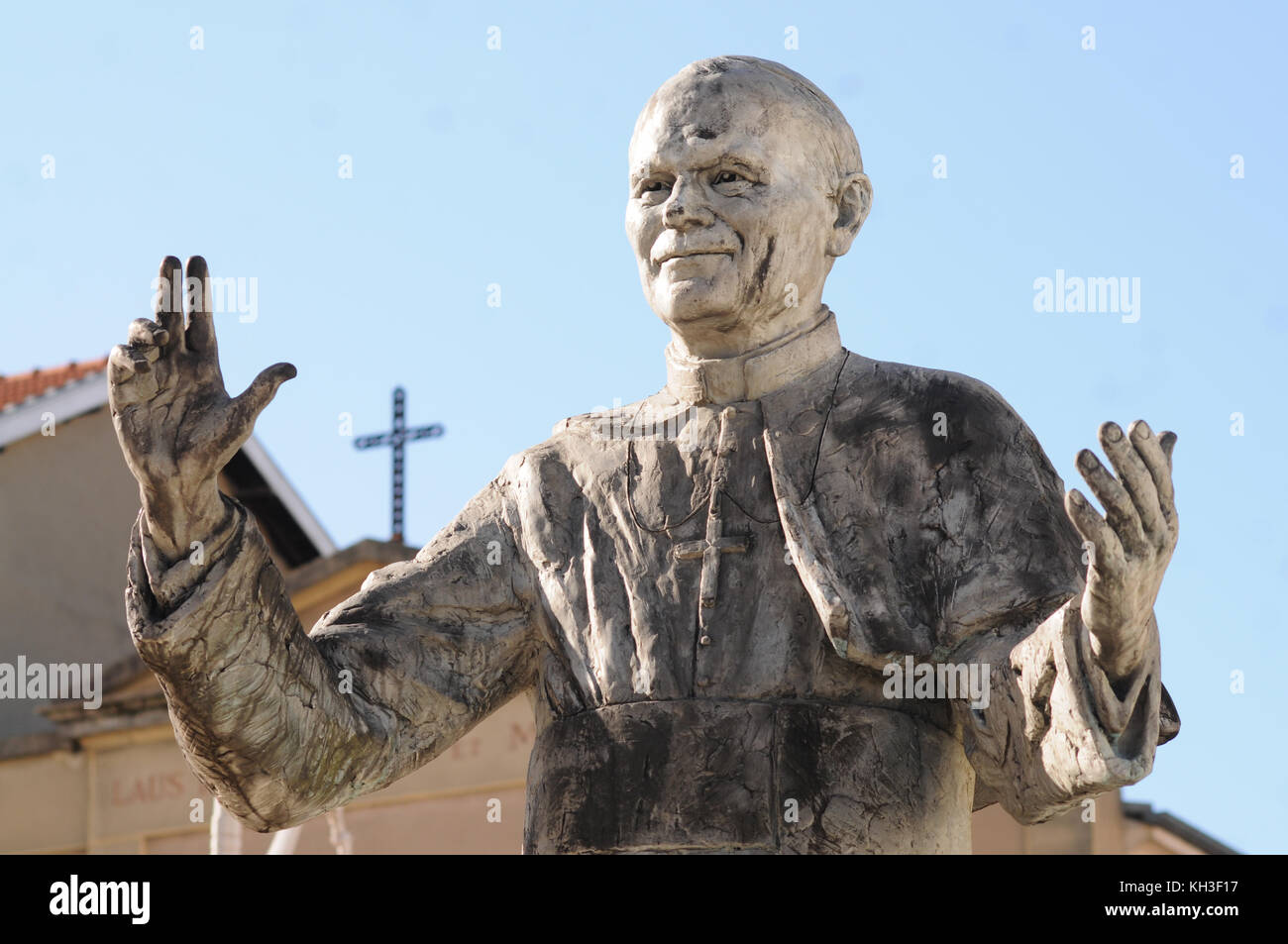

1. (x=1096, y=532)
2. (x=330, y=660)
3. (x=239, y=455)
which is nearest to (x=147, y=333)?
(x=330, y=660)

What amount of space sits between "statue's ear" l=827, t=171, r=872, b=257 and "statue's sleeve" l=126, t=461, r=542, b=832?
4.60ft

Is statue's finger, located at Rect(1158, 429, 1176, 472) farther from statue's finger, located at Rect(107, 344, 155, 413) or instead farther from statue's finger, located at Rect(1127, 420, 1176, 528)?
statue's finger, located at Rect(107, 344, 155, 413)

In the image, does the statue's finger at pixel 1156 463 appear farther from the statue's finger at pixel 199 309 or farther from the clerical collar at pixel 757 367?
the statue's finger at pixel 199 309

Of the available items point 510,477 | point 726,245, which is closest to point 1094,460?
point 726,245

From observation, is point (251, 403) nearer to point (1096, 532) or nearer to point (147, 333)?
point (147, 333)

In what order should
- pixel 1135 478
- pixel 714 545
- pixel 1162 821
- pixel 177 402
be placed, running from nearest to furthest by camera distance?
pixel 1135 478, pixel 177 402, pixel 714 545, pixel 1162 821

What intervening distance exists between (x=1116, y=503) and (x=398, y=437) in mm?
26417

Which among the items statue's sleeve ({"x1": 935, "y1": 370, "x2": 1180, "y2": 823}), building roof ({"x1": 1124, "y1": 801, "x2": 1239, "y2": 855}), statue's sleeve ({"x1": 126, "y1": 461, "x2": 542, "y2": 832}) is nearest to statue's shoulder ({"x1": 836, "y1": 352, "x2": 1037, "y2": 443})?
statue's sleeve ({"x1": 935, "y1": 370, "x2": 1180, "y2": 823})

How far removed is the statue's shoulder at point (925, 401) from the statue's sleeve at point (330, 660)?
124cm

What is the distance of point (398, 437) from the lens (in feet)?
111

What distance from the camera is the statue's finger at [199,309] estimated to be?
28.0 feet

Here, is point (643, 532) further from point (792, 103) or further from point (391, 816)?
point (391, 816)

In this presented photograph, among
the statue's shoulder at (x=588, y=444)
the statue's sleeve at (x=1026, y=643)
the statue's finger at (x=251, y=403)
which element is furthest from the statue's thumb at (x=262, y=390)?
the statue's sleeve at (x=1026, y=643)

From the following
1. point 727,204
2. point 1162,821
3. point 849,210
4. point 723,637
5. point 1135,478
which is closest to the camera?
point 1135,478
